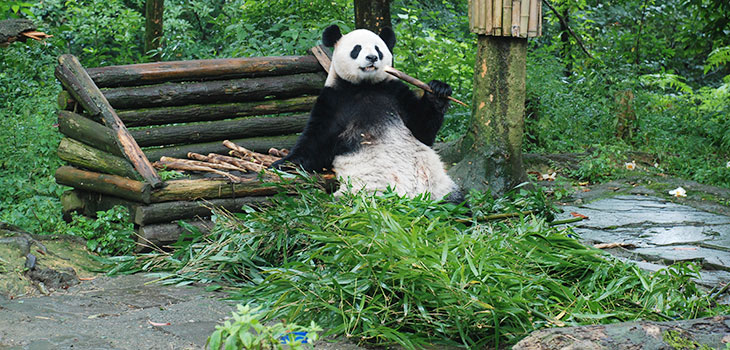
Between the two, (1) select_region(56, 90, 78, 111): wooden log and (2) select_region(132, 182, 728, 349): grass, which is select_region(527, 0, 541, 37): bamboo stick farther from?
(1) select_region(56, 90, 78, 111): wooden log

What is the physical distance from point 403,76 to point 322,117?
652 millimetres

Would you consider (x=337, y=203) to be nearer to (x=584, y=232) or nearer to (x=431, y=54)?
(x=584, y=232)

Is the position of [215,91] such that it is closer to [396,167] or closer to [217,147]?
[217,147]

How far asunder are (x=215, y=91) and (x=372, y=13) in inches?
80.3

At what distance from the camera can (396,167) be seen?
4.94 m

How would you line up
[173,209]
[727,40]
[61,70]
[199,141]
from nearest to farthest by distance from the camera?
[173,209] < [61,70] < [199,141] < [727,40]

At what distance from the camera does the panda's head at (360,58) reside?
4887 mm

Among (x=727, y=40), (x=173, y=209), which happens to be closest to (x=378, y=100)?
(x=173, y=209)

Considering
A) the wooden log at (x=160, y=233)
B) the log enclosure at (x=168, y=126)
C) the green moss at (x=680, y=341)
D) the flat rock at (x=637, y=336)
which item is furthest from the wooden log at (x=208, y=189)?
the green moss at (x=680, y=341)

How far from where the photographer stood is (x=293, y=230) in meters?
4.14

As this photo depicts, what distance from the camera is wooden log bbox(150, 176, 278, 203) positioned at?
478 centimetres

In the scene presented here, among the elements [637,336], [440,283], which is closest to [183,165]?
[440,283]

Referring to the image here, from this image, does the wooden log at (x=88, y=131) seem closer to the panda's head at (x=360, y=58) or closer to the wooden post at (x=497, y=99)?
the panda's head at (x=360, y=58)

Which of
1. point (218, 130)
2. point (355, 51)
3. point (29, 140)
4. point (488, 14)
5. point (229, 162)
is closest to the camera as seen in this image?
→ point (355, 51)
